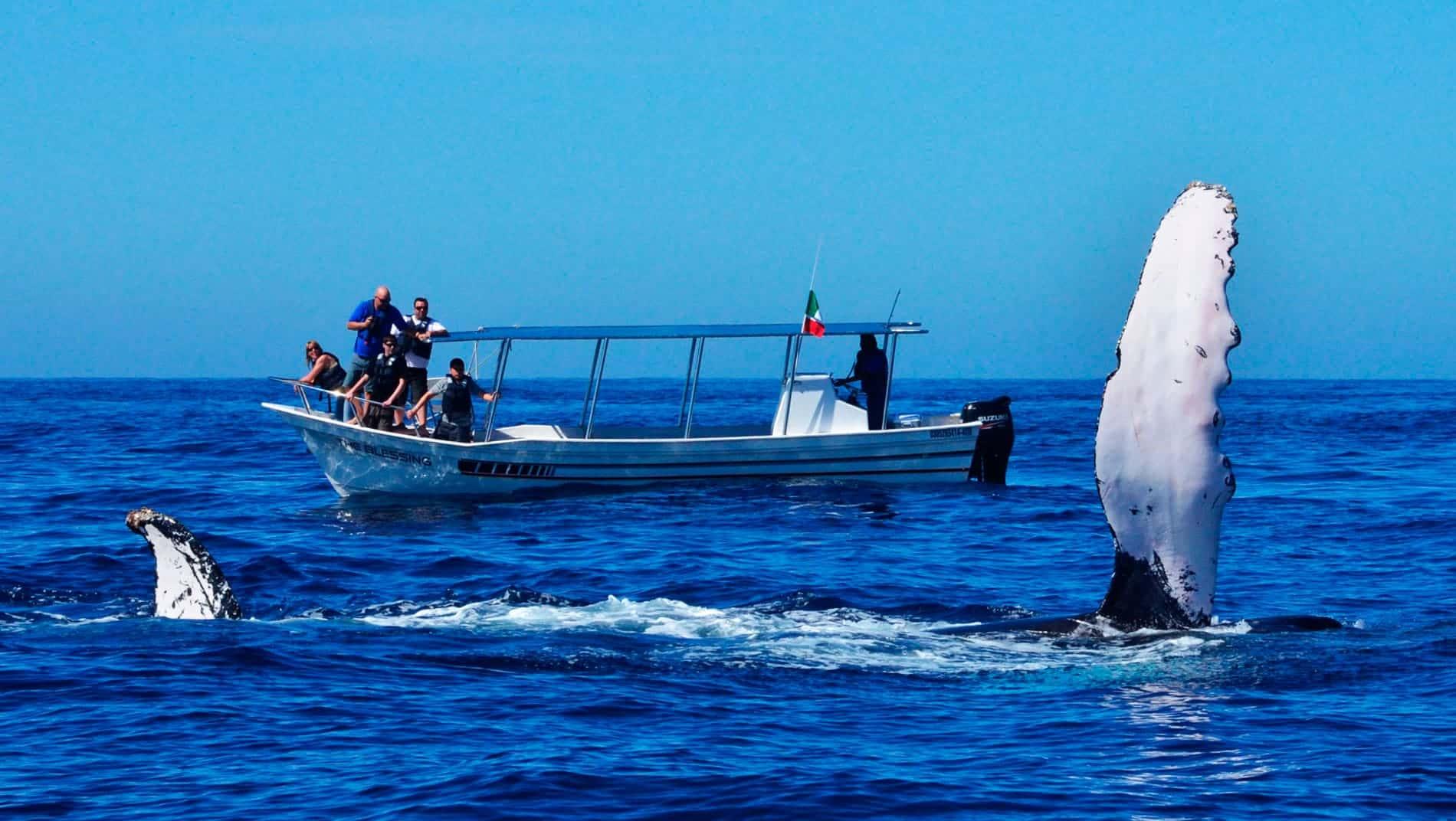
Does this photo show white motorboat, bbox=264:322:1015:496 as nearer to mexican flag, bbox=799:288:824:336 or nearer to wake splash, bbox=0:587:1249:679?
mexican flag, bbox=799:288:824:336

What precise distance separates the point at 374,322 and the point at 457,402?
6.85 feet

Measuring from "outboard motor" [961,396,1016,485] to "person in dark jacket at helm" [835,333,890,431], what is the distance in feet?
5.00

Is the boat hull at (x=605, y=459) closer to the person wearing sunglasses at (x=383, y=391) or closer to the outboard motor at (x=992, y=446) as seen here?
the outboard motor at (x=992, y=446)

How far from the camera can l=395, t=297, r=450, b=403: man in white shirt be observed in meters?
25.0

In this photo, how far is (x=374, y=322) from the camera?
81.3 feet

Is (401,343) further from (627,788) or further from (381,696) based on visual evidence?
(627,788)

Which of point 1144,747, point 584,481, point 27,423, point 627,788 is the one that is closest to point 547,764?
point 627,788

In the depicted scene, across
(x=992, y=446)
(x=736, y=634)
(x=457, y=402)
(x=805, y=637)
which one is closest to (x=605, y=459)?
→ (x=457, y=402)

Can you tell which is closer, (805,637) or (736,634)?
(805,637)

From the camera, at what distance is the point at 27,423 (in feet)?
184

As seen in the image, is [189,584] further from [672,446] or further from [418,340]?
[672,446]

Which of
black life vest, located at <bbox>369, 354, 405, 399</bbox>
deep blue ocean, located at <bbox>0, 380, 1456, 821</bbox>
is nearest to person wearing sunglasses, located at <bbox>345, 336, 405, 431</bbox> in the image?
black life vest, located at <bbox>369, 354, 405, 399</bbox>

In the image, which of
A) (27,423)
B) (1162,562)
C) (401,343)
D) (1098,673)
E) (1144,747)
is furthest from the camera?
(27,423)

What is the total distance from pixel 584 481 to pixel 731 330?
138 inches
